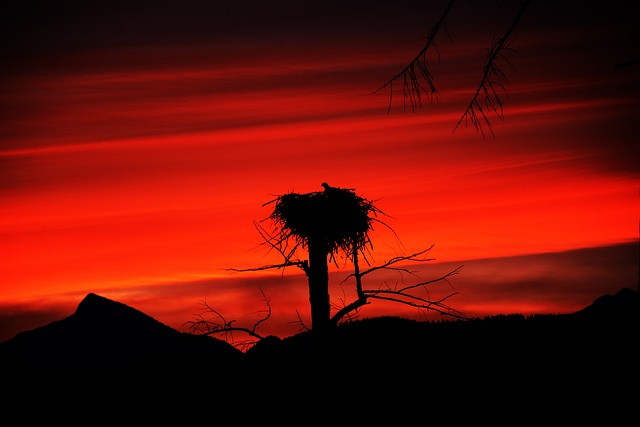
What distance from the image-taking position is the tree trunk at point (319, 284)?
35.1ft

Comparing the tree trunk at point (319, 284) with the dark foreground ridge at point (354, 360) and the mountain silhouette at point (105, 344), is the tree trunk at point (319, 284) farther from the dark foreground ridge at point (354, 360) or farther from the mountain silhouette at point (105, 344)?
the mountain silhouette at point (105, 344)

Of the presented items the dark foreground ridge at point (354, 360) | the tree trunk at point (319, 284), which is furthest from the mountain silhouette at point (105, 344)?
the tree trunk at point (319, 284)

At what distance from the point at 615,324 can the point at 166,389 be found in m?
7.04

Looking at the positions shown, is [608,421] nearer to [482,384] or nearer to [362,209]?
[482,384]

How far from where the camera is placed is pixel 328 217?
1034 cm

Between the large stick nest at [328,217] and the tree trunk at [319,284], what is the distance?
108 millimetres

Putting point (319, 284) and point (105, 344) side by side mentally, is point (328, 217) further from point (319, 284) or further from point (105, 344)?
point (105, 344)

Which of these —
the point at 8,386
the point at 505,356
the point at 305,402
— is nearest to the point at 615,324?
the point at 505,356

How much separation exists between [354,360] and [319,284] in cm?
128

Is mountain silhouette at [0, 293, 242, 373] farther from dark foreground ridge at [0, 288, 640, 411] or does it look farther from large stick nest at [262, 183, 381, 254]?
large stick nest at [262, 183, 381, 254]

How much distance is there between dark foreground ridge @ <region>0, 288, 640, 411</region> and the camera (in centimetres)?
959

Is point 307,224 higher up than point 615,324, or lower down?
higher up

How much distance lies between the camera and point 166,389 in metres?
10.9

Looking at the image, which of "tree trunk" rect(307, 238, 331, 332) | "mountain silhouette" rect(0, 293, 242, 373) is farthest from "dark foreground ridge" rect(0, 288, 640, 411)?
"tree trunk" rect(307, 238, 331, 332)
